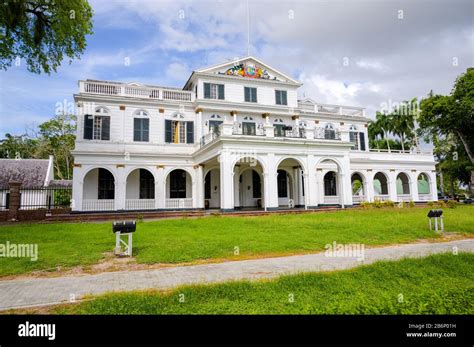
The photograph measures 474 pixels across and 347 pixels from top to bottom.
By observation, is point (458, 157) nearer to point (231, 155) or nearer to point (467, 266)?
point (231, 155)

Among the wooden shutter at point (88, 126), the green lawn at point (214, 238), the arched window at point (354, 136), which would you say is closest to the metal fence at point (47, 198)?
the wooden shutter at point (88, 126)

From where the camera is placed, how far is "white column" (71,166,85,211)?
1955 centimetres

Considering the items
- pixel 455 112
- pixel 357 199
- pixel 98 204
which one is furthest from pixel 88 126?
pixel 455 112

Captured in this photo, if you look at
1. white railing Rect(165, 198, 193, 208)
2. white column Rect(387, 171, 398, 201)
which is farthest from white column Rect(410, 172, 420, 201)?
white railing Rect(165, 198, 193, 208)

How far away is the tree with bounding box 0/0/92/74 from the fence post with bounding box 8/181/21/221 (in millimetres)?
7960

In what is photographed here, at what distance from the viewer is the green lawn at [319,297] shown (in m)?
4.27

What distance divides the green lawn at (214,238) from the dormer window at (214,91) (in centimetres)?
1192

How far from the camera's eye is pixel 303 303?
4.61m

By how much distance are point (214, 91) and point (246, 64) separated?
3.59 m

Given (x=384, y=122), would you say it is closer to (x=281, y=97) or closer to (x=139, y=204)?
(x=281, y=97)

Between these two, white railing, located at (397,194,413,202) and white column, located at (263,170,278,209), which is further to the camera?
white railing, located at (397,194,413,202)

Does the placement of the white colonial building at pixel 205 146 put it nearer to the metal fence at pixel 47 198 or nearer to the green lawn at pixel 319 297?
the metal fence at pixel 47 198

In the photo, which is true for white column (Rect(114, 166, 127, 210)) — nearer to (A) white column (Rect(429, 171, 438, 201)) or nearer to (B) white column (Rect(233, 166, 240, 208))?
(B) white column (Rect(233, 166, 240, 208))
